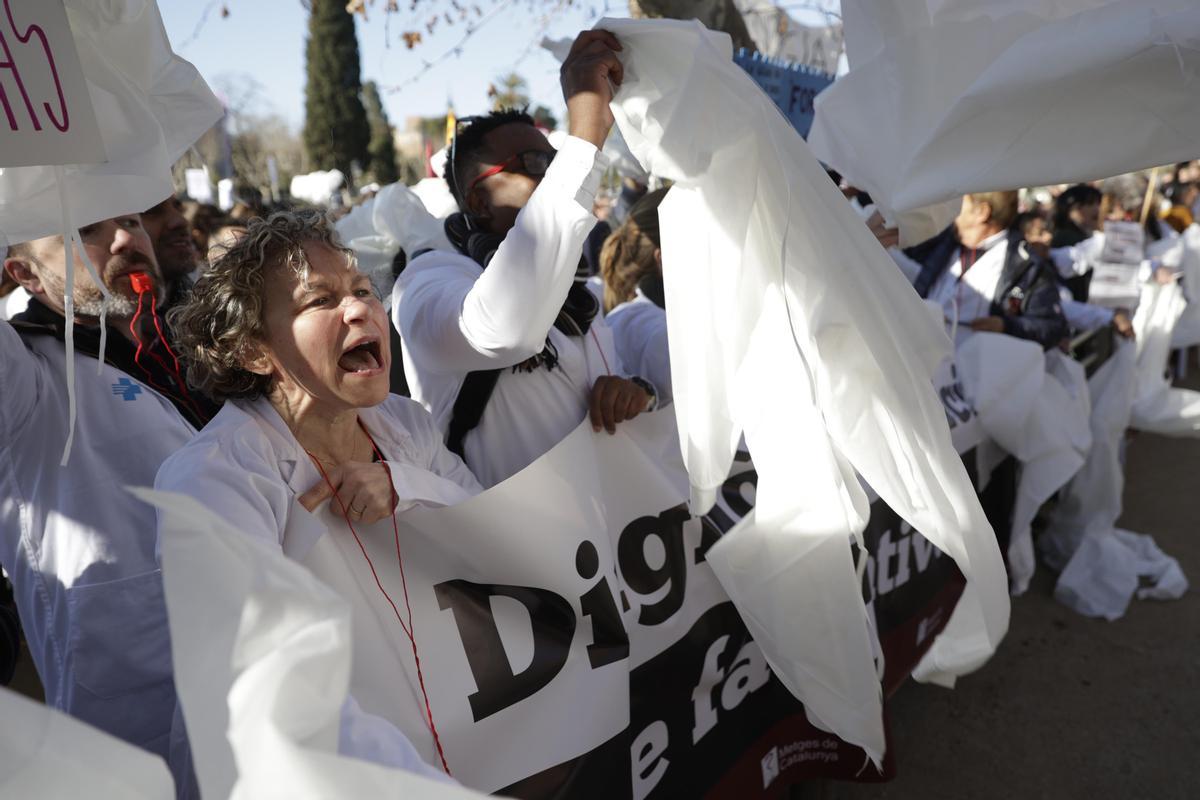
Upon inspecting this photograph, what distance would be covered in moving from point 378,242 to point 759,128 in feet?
7.65

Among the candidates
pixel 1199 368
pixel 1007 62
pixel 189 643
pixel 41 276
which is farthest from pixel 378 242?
pixel 1199 368

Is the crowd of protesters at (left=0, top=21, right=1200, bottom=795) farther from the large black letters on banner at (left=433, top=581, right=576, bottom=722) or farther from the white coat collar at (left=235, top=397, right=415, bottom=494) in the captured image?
the large black letters on banner at (left=433, top=581, right=576, bottom=722)

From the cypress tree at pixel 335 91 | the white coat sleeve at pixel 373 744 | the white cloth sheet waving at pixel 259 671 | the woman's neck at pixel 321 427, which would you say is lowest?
the cypress tree at pixel 335 91

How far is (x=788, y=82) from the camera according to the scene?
13.8 ft

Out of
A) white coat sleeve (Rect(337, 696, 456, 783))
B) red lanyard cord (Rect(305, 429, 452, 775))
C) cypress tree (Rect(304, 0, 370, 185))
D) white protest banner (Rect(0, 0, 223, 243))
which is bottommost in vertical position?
cypress tree (Rect(304, 0, 370, 185))

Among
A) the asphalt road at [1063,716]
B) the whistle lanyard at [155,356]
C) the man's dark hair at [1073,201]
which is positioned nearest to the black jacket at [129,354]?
the whistle lanyard at [155,356]

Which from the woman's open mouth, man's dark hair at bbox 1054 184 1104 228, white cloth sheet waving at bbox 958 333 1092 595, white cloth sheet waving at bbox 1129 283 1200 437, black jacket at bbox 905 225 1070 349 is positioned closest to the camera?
the woman's open mouth

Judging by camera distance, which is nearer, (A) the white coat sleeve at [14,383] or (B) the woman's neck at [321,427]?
(B) the woman's neck at [321,427]

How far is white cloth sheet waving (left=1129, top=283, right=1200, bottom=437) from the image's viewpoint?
4770 mm

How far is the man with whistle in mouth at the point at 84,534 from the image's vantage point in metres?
1.74

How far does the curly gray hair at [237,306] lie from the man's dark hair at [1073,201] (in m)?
6.92

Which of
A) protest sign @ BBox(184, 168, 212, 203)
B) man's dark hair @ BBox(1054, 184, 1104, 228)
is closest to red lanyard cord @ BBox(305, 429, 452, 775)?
man's dark hair @ BBox(1054, 184, 1104, 228)

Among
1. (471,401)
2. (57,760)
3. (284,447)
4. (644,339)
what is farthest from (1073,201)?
(57,760)

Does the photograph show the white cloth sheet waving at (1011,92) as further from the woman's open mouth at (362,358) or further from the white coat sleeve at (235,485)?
the white coat sleeve at (235,485)
